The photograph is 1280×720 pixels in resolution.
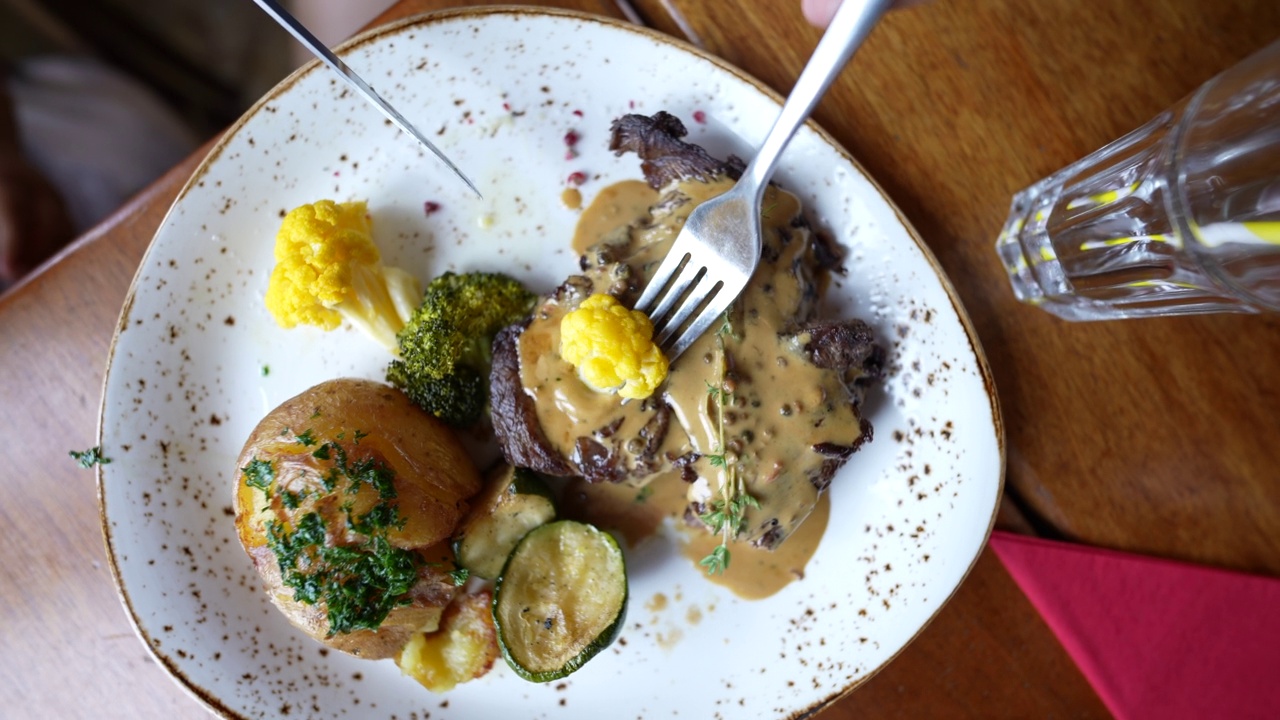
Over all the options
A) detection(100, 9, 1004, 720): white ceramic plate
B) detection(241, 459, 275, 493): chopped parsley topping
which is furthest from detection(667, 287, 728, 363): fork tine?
detection(241, 459, 275, 493): chopped parsley topping

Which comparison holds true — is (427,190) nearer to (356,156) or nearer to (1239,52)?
(356,156)

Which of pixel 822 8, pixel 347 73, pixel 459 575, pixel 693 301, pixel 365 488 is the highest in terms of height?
pixel 822 8

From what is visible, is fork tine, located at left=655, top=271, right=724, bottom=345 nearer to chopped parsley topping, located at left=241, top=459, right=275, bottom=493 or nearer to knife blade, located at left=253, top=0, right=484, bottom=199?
knife blade, located at left=253, top=0, right=484, bottom=199

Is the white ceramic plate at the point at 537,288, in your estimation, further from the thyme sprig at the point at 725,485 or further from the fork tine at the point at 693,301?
the fork tine at the point at 693,301

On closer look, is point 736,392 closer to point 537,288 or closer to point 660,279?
point 660,279

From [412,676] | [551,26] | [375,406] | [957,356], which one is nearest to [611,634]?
[412,676]

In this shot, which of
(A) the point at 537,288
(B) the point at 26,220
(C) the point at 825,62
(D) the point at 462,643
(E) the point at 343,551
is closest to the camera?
(C) the point at 825,62

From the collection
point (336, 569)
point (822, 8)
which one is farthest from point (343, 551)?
point (822, 8)

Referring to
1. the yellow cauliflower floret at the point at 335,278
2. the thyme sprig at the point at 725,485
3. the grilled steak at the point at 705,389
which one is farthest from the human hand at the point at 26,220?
the thyme sprig at the point at 725,485

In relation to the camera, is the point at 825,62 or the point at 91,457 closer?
the point at 825,62
